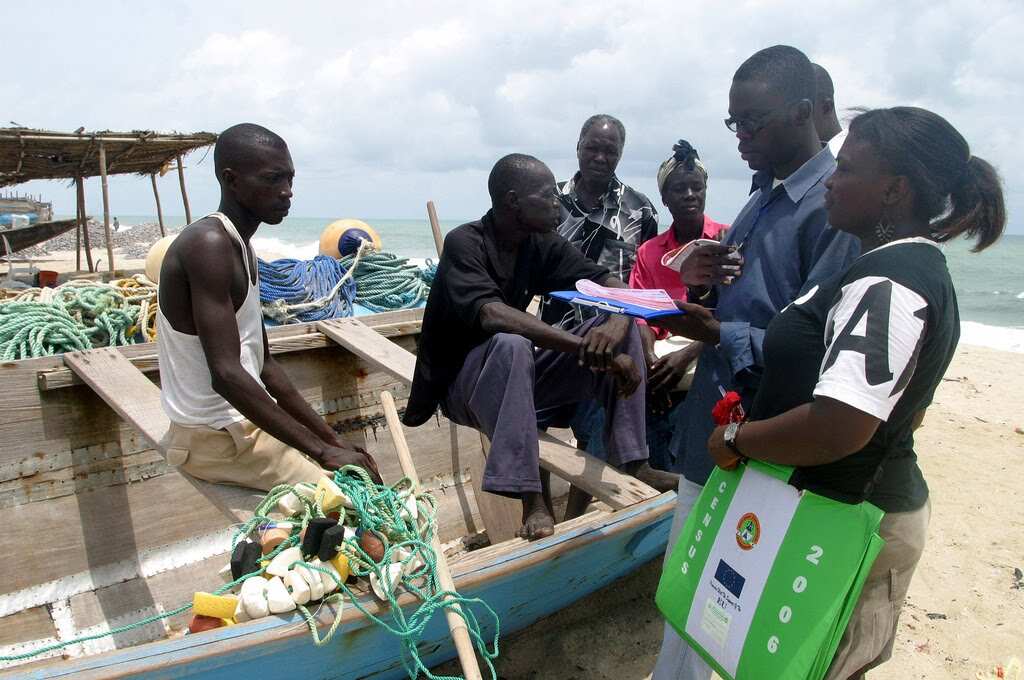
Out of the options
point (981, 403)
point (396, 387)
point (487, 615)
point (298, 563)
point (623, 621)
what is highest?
point (298, 563)

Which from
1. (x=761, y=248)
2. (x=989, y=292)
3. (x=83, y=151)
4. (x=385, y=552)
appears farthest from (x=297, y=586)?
(x=989, y=292)

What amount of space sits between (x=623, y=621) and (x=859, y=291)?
252 centimetres

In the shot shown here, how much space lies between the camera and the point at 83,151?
353 inches

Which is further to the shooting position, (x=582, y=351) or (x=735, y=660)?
(x=582, y=351)

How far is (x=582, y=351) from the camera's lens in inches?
106

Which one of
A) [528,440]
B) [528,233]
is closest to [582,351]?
[528,440]

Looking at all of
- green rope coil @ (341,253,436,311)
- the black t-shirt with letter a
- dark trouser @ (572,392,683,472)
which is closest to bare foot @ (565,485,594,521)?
dark trouser @ (572,392,683,472)

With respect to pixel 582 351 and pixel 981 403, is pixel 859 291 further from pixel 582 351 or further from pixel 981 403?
pixel 981 403

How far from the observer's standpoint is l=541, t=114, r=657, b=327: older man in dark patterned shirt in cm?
401

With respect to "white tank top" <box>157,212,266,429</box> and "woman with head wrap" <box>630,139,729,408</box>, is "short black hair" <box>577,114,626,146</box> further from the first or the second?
"white tank top" <box>157,212,266,429</box>

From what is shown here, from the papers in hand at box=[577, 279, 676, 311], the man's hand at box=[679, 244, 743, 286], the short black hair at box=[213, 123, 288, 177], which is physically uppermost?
the short black hair at box=[213, 123, 288, 177]

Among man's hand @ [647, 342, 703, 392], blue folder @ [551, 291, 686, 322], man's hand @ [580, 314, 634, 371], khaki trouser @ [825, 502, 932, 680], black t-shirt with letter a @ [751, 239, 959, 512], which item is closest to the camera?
black t-shirt with letter a @ [751, 239, 959, 512]

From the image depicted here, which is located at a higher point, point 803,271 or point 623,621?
point 803,271

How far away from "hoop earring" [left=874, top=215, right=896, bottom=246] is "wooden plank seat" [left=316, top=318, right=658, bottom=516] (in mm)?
1552
